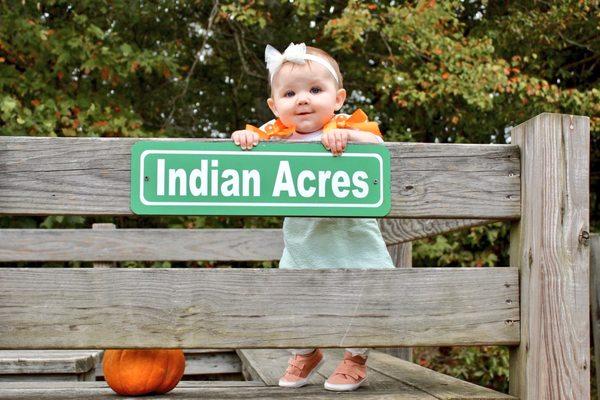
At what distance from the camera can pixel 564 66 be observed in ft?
23.5

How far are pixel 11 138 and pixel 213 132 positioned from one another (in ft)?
18.5

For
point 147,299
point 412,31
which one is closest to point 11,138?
point 147,299

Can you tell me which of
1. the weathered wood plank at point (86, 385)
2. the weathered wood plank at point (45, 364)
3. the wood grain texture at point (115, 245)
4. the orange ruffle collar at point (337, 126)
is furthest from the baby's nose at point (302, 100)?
the wood grain texture at point (115, 245)

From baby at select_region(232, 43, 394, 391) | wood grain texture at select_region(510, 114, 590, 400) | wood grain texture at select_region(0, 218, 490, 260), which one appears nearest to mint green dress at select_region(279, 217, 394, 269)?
baby at select_region(232, 43, 394, 391)

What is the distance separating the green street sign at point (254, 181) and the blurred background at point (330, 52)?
388 cm

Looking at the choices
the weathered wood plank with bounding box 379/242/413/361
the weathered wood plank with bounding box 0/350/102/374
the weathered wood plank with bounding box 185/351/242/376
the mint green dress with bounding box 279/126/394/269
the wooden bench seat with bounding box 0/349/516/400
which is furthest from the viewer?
the weathered wood plank with bounding box 185/351/242/376

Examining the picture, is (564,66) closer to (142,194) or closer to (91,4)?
(91,4)

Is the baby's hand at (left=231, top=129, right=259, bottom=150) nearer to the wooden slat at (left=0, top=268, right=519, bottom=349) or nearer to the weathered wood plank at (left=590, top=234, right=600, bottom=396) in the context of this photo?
the wooden slat at (left=0, top=268, right=519, bottom=349)

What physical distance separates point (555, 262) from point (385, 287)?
48cm

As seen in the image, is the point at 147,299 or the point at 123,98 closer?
the point at 147,299

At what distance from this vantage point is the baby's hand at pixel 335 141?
2020 mm

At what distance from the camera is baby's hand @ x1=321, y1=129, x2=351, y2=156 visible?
2.02 m

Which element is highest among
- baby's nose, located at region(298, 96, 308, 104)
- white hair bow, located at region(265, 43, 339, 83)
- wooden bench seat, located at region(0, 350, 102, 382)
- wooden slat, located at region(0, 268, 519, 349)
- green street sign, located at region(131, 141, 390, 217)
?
white hair bow, located at region(265, 43, 339, 83)

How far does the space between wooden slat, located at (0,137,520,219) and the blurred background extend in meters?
3.80
